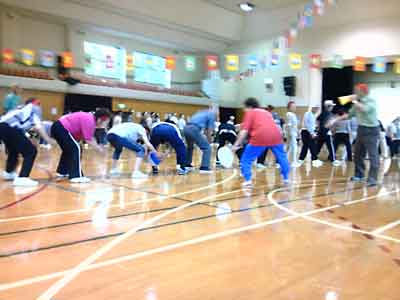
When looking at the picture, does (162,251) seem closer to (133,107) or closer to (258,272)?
(258,272)

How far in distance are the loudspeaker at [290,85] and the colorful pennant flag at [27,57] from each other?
514 inches

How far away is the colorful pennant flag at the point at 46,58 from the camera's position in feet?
62.1

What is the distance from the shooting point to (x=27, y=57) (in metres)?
18.2

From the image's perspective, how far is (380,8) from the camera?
1927cm

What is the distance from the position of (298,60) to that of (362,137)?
583 inches

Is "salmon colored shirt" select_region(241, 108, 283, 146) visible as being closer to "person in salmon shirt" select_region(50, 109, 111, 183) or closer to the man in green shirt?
the man in green shirt

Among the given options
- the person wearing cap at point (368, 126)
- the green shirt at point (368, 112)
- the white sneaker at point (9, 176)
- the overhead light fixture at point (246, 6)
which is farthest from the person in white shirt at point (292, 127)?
the overhead light fixture at point (246, 6)

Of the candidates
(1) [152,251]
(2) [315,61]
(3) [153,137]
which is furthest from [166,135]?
(2) [315,61]

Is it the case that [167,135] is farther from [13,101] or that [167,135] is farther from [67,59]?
[67,59]

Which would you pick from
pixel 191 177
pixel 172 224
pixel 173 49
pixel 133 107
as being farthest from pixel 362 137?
pixel 173 49

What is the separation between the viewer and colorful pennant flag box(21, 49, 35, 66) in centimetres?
1816

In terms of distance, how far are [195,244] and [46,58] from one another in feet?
58.1

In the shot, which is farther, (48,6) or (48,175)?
(48,6)

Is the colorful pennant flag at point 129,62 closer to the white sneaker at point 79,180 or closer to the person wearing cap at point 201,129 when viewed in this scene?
the person wearing cap at point 201,129
